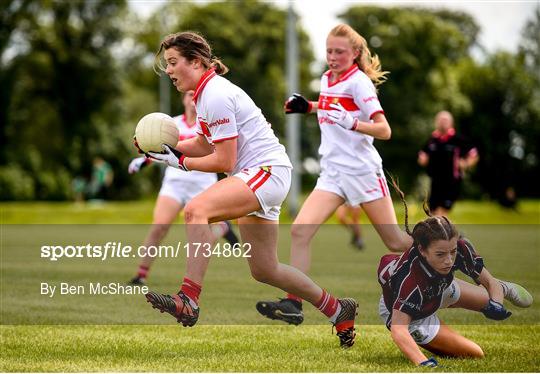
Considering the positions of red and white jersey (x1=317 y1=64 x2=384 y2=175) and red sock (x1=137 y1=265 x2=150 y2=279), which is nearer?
red and white jersey (x1=317 y1=64 x2=384 y2=175)

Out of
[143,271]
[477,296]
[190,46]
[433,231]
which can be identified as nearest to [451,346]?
[477,296]

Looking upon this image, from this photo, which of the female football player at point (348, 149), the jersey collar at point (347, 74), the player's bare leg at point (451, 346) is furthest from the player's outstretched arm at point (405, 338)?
the jersey collar at point (347, 74)

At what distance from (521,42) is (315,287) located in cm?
5573

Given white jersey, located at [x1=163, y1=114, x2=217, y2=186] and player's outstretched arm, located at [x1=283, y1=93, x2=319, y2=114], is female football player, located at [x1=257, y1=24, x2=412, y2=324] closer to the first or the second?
player's outstretched arm, located at [x1=283, y1=93, x2=319, y2=114]

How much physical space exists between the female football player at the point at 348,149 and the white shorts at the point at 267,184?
145cm

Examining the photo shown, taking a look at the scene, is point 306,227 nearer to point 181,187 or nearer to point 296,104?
point 296,104

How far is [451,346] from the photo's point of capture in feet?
21.0

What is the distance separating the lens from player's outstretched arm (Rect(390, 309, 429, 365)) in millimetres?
6074

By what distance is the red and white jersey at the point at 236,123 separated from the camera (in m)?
6.25

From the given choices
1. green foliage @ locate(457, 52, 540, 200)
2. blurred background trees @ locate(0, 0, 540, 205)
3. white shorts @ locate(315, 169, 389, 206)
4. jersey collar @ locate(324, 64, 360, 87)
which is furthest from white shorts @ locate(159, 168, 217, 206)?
green foliage @ locate(457, 52, 540, 200)

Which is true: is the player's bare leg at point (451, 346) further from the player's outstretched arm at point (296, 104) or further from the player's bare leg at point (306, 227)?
the player's outstretched arm at point (296, 104)

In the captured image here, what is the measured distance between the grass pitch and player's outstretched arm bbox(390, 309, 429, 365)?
12 cm

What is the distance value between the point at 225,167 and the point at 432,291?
1.64m

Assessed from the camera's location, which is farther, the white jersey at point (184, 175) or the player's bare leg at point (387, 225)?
the white jersey at point (184, 175)
